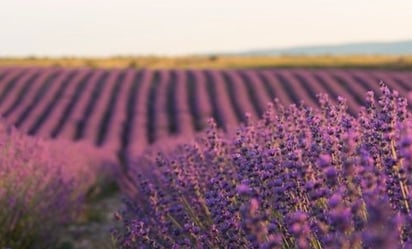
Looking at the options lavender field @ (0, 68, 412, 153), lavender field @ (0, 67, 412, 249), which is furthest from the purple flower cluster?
lavender field @ (0, 68, 412, 153)

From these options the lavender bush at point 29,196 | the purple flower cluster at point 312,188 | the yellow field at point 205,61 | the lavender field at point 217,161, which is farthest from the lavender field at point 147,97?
the purple flower cluster at point 312,188

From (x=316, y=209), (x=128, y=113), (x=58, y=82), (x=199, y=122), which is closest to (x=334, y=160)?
(x=316, y=209)

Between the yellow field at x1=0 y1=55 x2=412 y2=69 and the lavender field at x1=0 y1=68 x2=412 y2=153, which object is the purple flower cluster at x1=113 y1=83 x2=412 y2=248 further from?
the yellow field at x1=0 y1=55 x2=412 y2=69

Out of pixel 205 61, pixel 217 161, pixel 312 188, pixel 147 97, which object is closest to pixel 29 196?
pixel 217 161

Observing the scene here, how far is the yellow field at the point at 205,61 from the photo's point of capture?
1312 inches

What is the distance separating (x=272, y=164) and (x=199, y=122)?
1475 cm

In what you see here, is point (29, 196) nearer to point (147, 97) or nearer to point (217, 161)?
point (217, 161)

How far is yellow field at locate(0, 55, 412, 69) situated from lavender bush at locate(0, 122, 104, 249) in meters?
24.8

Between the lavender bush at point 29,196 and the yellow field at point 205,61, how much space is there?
2476cm

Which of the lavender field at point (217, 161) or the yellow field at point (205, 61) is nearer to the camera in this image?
the lavender field at point (217, 161)

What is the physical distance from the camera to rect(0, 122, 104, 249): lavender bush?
6.37 m

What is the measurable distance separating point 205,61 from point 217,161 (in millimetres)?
32918

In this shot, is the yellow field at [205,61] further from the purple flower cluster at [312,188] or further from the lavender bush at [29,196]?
the purple flower cluster at [312,188]

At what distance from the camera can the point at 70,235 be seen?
8.05 meters
